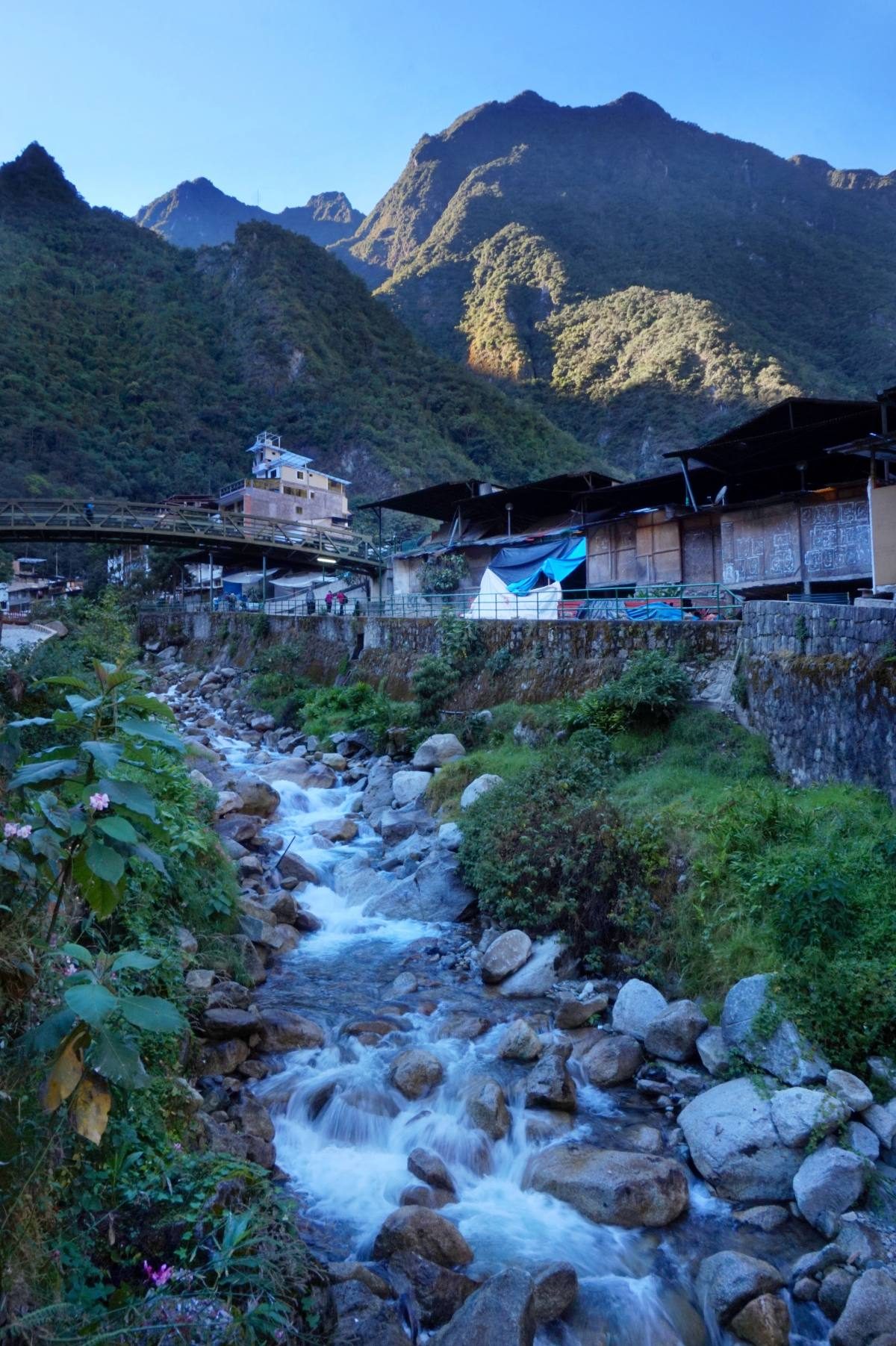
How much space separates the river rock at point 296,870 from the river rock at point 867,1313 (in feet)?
30.6

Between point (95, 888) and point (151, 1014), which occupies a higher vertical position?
point (95, 888)

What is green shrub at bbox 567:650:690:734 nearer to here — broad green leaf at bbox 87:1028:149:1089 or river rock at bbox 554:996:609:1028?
river rock at bbox 554:996:609:1028

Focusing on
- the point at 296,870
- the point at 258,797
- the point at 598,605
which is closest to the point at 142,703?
the point at 296,870

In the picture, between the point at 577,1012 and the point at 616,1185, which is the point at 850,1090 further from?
the point at 577,1012

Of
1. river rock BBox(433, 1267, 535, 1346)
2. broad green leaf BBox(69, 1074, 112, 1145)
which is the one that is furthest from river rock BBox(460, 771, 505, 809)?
broad green leaf BBox(69, 1074, 112, 1145)

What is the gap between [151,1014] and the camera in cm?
288

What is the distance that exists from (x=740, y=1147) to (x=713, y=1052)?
1113 millimetres

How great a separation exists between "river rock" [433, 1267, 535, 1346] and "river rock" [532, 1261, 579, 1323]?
0.39 m

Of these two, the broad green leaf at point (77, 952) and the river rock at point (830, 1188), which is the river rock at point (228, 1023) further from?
the river rock at point (830, 1188)

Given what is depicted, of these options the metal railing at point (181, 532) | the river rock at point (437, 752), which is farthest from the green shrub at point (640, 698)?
the metal railing at point (181, 532)

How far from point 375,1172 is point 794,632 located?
9426 mm

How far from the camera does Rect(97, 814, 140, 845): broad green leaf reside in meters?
3.02

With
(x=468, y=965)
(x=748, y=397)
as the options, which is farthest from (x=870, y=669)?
(x=748, y=397)

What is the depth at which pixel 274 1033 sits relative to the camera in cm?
777
